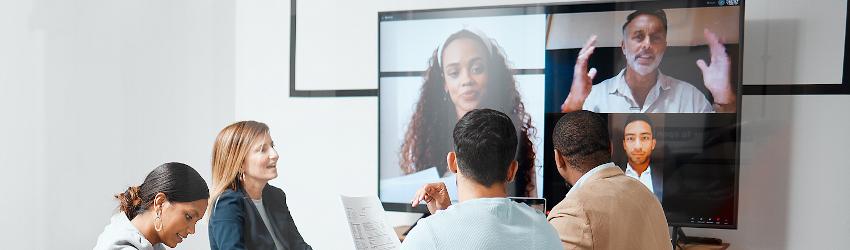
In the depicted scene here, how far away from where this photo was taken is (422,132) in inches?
139

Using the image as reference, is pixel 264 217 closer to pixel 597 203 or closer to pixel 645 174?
pixel 597 203

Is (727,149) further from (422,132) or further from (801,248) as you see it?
(422,132)

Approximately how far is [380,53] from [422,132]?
38 cm

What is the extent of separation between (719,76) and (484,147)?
5.21ft

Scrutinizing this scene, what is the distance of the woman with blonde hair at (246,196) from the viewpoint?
2.63 m

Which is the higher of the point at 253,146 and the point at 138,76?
the point at 138,76

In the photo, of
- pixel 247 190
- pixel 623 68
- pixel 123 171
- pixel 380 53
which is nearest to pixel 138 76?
pixel 123 171

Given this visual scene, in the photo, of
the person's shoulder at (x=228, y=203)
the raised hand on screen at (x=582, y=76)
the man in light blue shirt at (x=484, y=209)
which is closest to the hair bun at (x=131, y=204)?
the person's shoulder at (x=228, y=203)

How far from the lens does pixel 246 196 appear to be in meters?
2.70

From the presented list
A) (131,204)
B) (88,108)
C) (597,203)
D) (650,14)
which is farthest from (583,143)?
(88,108)

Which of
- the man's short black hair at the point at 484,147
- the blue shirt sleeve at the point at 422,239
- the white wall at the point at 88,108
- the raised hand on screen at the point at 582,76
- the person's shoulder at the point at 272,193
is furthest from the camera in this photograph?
the raised hand on screen at the point at 582,76

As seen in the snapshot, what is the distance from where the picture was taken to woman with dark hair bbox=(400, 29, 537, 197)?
11.0ft

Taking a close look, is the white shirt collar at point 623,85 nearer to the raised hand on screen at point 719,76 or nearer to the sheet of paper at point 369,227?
the raised hand on screen at point 719,76

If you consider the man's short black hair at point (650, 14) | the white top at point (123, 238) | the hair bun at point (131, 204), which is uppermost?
the man's short black hair at point (650, 14)
